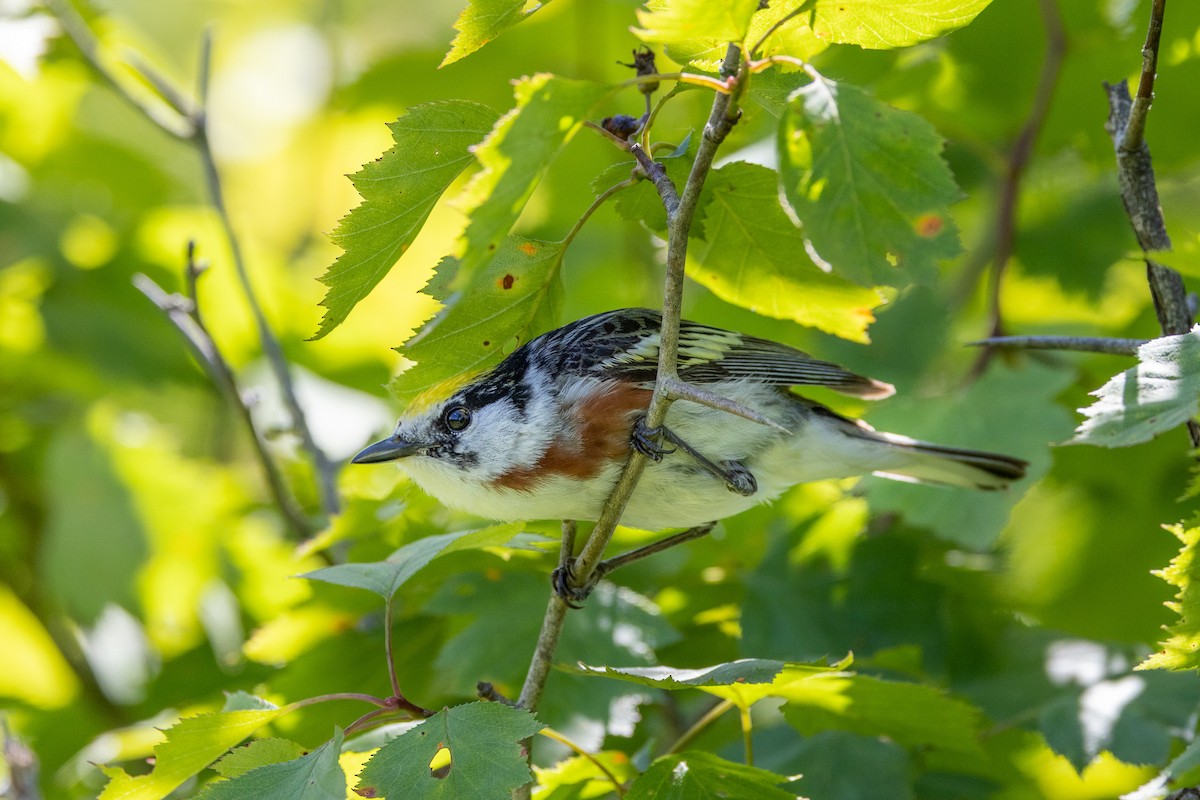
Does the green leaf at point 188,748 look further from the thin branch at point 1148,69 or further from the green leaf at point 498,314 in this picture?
the thin branch at point 1148,69

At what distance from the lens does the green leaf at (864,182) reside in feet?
5.31

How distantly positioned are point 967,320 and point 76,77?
12.9 feet

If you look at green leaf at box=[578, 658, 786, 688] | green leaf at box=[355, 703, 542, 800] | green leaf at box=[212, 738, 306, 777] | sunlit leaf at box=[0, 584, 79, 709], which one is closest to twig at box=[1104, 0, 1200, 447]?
green leaf at box=[578, 658, 786, 688]

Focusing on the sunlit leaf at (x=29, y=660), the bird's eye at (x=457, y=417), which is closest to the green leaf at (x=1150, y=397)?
the bird's eye at (x=457, y=417)

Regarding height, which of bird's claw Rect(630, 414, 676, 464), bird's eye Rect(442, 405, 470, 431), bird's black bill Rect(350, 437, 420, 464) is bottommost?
bird's black bill Rect(350, 437, 420, 464)

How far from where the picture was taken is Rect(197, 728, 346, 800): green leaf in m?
1.75

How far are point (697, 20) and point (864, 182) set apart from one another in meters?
0.34

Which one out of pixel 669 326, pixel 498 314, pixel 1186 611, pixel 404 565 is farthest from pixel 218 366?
pixel 1186 611

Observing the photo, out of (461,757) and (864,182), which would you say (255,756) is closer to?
(461,757)

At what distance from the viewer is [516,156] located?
154cm

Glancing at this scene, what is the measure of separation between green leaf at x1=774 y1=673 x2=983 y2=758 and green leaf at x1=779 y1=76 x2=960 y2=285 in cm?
84

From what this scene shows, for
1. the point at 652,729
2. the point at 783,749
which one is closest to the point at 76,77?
the point at 652,729

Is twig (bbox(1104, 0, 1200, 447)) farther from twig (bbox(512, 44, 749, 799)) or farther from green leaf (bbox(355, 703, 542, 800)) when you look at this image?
green leaf (bbox(355, 703, 542, 800))

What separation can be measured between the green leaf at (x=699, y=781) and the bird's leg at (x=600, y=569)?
0.37m
